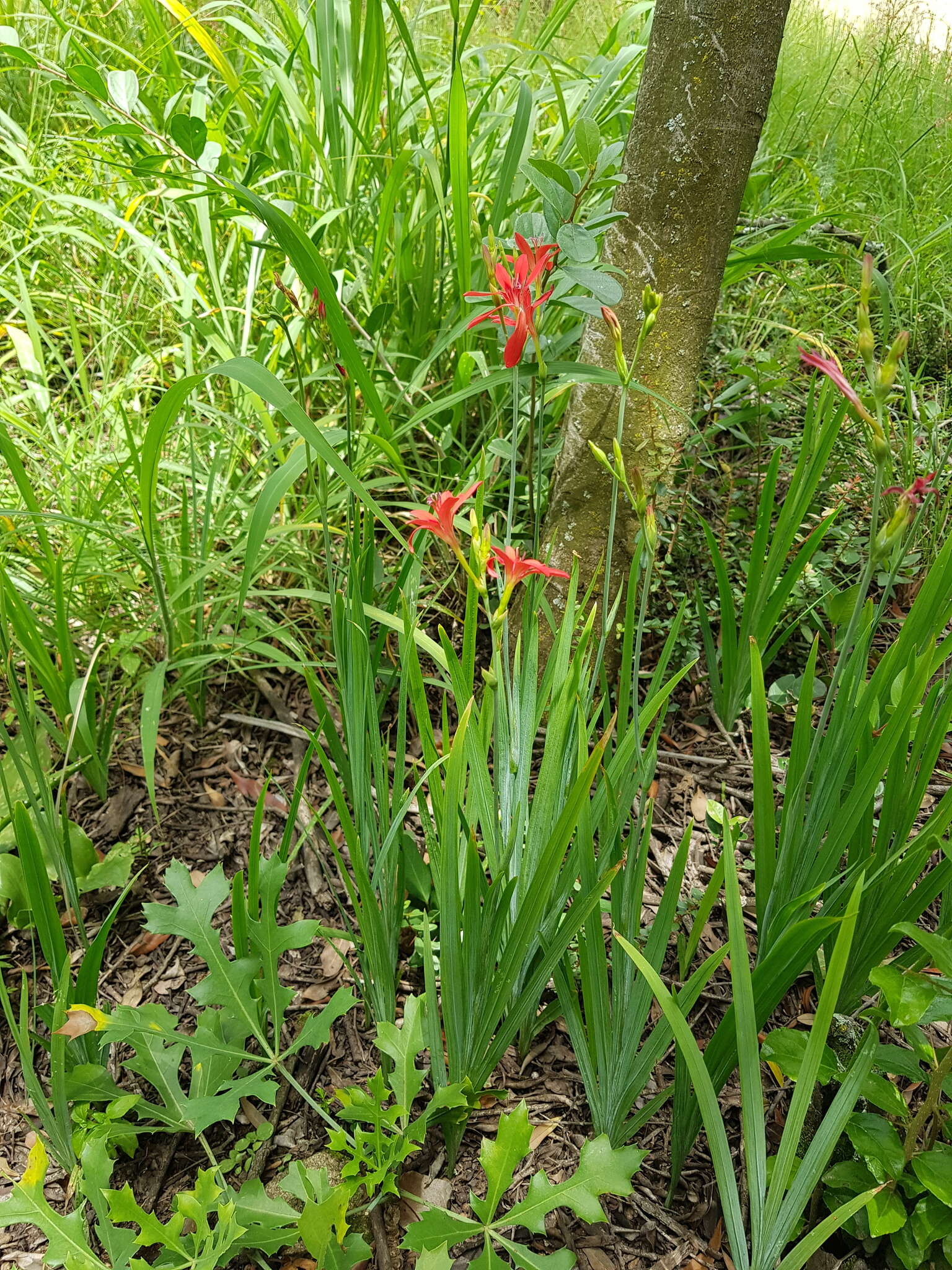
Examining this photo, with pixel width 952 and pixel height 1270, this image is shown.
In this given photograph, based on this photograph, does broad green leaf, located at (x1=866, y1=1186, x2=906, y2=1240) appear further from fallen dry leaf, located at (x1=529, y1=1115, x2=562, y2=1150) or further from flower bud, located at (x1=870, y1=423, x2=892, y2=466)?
flower bud, located at (x1=870, y1=423, x2=892, y2=466)

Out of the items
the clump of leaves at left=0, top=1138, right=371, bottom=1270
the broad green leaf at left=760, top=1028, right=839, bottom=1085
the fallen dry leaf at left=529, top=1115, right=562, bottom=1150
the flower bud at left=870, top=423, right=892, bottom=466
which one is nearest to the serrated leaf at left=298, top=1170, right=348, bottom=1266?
the clump of leaves at left=0, top=1138, right=371, bottom=1270

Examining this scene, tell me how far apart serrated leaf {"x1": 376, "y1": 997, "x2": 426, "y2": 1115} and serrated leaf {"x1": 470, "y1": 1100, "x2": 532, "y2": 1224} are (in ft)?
0.39

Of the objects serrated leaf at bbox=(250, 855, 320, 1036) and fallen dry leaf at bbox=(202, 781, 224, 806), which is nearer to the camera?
serrated leaf at bbox=(250, 855, 320, 1036)

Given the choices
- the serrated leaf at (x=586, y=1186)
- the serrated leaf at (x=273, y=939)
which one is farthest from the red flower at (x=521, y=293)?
the serrated leaf at (x=586, y=1186)

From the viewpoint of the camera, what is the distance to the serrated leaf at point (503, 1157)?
2.63ft

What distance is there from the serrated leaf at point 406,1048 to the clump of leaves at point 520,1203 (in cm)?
12

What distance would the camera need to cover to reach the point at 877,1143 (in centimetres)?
86

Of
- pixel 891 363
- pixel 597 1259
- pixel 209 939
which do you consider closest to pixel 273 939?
pixel 209 939

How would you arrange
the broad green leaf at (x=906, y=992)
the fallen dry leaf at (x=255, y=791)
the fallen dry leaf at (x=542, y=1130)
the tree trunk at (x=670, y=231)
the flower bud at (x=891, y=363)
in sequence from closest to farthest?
the flower bud at (x=891, y=363), the broad green leaf at (x=906, y=992), the fallen dry leaf at (x=542, y=1130), the tree trunk at (x=670, y=231), the fallen dry leaf at (x=255, y=791)

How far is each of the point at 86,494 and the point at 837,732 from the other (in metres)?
1.26

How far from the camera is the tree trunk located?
4.02ft

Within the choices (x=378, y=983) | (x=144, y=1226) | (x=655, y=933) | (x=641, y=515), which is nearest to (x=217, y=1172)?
(x=144, y=1226)

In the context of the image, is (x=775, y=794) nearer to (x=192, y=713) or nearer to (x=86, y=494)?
(x=192, y=713)

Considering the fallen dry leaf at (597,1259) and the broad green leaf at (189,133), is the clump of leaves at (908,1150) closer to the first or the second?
the fallen dry leaf at (597,1259)
